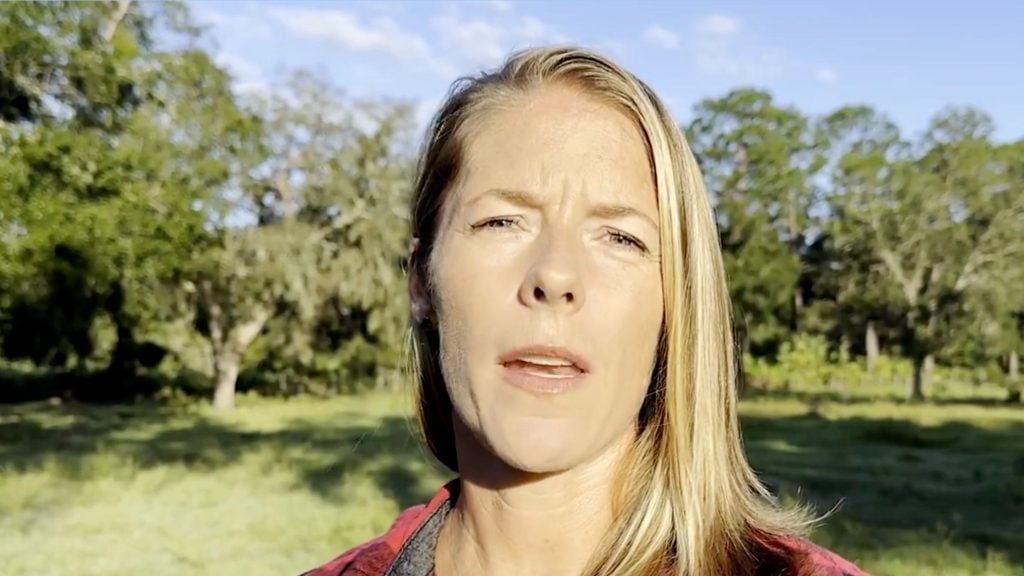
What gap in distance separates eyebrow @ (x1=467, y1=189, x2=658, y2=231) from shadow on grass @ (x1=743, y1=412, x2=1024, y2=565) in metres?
7.22

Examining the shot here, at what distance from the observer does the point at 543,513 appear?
1.26 m

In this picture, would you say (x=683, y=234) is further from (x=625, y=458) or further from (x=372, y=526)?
(x=372, y=526)

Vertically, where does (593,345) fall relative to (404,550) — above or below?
above

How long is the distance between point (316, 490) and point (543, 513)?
34.6ft

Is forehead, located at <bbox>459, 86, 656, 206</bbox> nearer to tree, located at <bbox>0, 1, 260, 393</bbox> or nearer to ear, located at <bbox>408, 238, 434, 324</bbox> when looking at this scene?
ear, located at <bbox>408, 238, 434, 324</bbox>

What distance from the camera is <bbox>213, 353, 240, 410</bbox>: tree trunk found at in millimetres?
27281

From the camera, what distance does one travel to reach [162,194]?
14781mm

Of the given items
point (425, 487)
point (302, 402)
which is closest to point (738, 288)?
point (302, 402)

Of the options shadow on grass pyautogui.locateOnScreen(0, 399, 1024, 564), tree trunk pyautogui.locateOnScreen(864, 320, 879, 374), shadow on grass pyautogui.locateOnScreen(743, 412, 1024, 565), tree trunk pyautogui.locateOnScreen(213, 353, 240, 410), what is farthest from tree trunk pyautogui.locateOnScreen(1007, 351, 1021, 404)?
tree trunk pyautogui.locateOnScreen(213, 353, 240, 410)

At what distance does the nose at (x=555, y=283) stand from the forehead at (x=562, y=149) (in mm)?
92

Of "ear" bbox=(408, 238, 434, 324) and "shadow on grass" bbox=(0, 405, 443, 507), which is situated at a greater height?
"ear" bbox=(408, 238, 434, 324)

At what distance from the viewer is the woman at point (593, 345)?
46.3 inches

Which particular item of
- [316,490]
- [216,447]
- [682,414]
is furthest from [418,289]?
[216,447]

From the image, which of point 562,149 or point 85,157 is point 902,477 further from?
point 562,149
